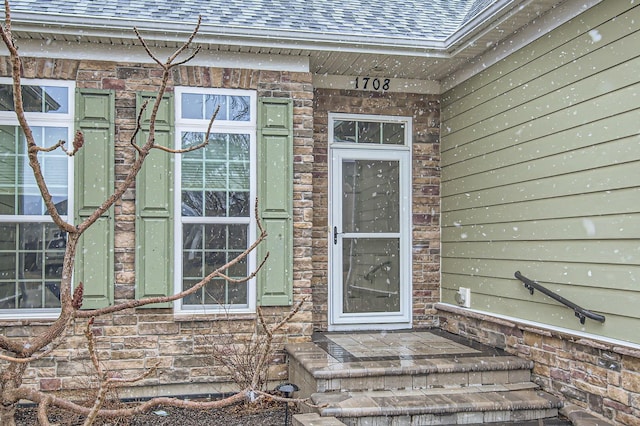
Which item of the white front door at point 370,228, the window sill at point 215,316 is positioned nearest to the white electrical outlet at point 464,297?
the white front door at point 370,228

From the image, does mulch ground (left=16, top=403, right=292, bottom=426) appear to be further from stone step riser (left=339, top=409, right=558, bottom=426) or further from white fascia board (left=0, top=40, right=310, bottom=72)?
white fascia board (left=0, top=40, right=310, bottom=72)

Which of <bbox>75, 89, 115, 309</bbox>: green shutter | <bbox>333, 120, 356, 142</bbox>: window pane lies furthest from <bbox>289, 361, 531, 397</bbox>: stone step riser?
<bbox>333, 120, 356, 142</bbox>: window pane

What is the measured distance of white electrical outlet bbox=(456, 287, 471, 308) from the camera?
6.29 meters

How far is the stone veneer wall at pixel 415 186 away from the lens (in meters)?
6.73

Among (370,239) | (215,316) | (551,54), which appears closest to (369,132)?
(370,239)

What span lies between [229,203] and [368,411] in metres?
2.42

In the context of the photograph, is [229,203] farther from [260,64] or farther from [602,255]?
[602,255]

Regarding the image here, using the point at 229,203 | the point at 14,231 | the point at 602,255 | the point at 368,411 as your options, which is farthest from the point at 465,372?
the point at 14,231

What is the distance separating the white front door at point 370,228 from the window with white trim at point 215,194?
1140 mm

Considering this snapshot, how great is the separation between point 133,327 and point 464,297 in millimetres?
3134

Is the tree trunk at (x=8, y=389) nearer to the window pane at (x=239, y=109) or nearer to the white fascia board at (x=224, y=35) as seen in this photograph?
the white fascia board at (x=224, y=35)

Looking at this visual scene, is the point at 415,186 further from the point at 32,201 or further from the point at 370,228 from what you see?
the point at 32,201

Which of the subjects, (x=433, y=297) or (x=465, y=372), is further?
(x=433, y=297)

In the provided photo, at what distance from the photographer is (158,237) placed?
18.8ft
